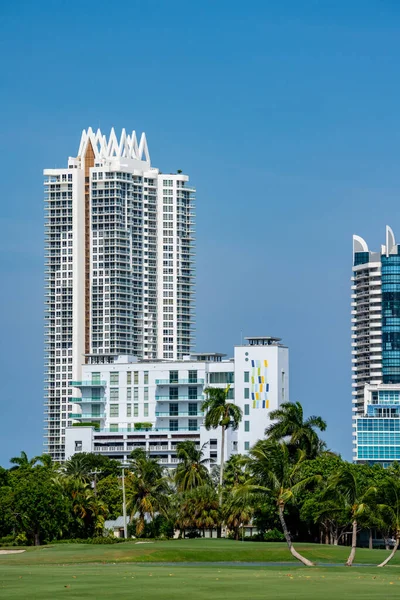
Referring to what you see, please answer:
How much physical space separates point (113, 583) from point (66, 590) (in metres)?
5.70

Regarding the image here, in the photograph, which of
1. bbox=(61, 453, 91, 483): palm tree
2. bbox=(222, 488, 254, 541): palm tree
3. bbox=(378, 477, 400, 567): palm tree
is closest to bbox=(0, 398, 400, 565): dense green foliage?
bbox=(222, 488, 254, 541): palm tree

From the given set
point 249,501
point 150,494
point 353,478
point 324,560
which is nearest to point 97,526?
point 150,494

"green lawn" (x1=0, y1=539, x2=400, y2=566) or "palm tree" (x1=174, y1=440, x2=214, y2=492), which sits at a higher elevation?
"palm tree" (x1=174, y1=440, x2=214, y2=492)

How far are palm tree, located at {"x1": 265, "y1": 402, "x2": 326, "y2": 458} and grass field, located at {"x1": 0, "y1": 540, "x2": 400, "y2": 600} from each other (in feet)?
73.8

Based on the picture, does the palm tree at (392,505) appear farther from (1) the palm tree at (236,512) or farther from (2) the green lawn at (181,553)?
(1) the palm tree at (236,512)

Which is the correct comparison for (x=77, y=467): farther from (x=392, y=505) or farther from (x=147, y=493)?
(x=392, y=505)

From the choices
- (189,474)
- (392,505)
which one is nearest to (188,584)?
(392,505)

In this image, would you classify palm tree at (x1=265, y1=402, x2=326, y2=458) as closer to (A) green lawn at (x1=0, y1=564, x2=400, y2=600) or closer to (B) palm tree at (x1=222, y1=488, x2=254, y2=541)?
(B) palm tree at (x1=222, y1=488, x2=254, y2=541)

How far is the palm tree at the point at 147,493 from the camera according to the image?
141m

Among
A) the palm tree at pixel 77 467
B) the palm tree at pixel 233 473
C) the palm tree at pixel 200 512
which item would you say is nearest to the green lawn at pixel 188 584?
the palm tree at pixel 200 512

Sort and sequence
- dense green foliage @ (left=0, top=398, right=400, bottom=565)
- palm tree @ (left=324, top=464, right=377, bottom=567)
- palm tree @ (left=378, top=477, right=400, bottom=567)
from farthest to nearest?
1. dense green foliage @ (left=0, top=398, right=400, bottom=565)
2. palm tree @ (left=378, top=477, right=400, bottom=567)
3. palm tree @ (left=324, top=464, right=377, bottom=567)

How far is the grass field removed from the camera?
2459 inches

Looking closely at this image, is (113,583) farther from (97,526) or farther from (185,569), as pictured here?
(97,526)

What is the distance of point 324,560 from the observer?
106m
